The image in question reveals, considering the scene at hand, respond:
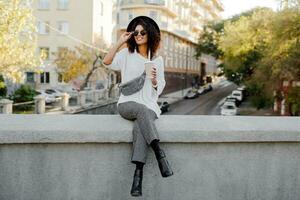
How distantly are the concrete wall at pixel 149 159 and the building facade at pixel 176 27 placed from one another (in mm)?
35529

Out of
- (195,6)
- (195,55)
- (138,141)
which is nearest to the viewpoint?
(138,141)

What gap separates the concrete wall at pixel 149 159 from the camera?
279cm

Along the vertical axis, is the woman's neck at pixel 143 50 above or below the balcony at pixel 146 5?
below

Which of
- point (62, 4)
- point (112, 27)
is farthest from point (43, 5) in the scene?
point (112, 27)

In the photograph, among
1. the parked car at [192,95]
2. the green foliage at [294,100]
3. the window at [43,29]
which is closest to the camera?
the green foliage at [294,100]

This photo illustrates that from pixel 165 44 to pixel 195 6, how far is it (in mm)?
21540

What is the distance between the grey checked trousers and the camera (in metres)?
2.70

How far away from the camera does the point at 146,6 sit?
44.0 m

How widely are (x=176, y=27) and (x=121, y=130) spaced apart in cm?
5093

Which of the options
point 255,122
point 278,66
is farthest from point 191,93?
point 255,122

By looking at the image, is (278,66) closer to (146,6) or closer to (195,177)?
(195,177)

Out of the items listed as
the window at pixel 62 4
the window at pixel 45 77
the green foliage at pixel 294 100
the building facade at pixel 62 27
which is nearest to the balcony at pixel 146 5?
the building facade at pixel 62 27

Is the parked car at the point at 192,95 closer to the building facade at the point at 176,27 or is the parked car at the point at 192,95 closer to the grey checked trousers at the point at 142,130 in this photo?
the building facade at the point at 176,27

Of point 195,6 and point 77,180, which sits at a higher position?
point 195,6
